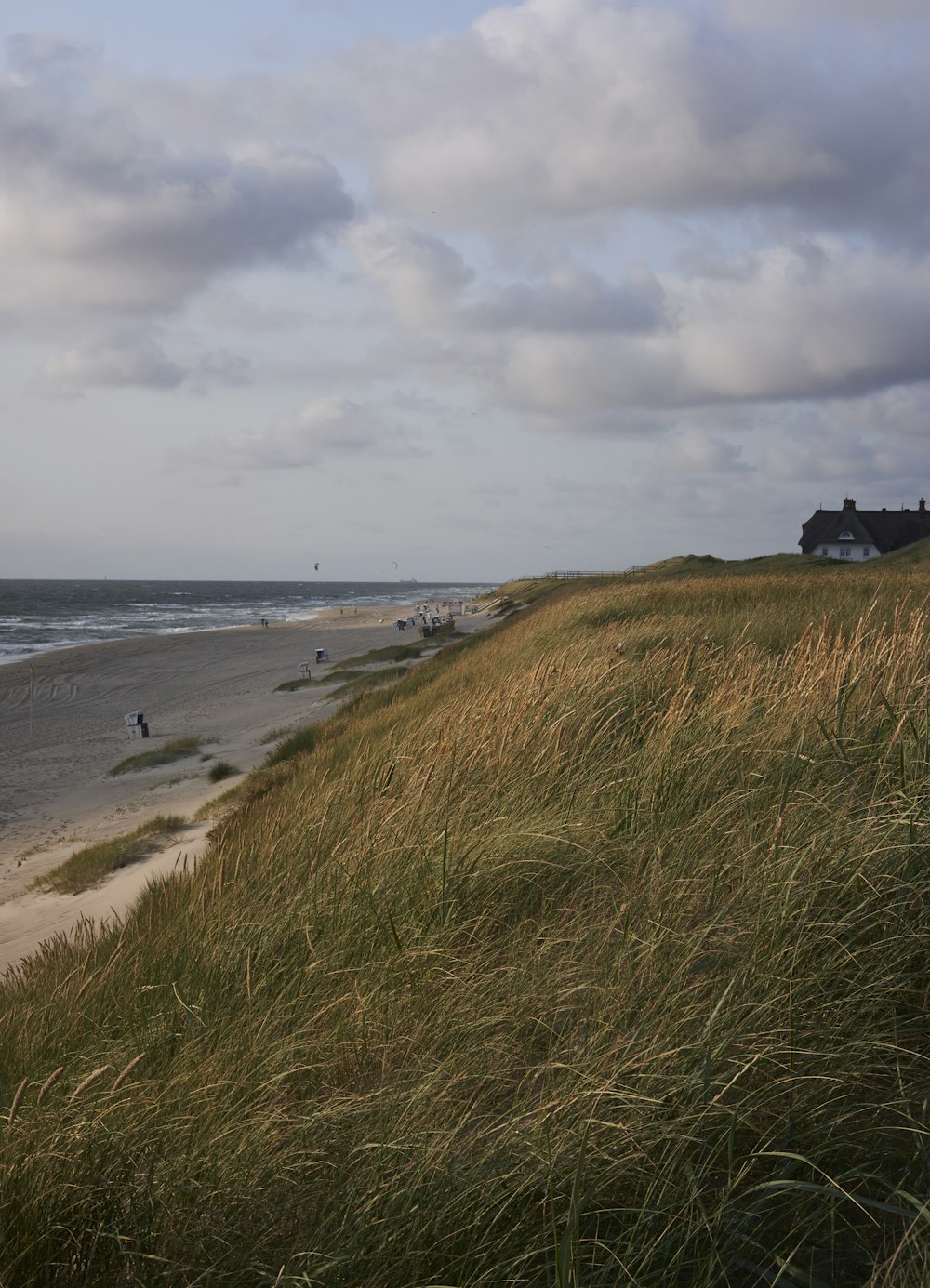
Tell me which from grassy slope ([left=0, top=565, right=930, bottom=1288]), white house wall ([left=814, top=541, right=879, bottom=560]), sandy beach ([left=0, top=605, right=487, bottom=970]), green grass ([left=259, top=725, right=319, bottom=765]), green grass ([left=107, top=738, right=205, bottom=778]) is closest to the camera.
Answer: grassy slope ([left=0, top=565, right=930, bottom=1288])

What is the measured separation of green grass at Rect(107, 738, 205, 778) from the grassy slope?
14123mm

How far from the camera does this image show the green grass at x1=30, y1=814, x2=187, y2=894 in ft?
32.1

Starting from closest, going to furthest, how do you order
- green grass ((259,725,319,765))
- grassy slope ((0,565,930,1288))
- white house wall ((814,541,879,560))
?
1. grassy slope ((0,565,930,1288))
2. green grass ((259,725,319,765))
3. white house wall ((814,541,879,560))

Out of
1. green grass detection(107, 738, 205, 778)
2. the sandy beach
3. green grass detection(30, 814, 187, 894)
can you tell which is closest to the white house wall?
the sandy beach

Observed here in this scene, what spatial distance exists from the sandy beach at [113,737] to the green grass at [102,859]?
0.25 meters

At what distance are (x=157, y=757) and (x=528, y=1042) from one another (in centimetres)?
1754

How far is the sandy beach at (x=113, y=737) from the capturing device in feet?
31.7

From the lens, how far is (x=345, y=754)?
8.83 meters

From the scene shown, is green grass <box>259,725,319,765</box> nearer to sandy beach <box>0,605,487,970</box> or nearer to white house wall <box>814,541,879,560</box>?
sandy beach <box>0,605,487,970</box>

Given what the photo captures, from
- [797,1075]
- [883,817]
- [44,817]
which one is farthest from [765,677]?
[44,817]

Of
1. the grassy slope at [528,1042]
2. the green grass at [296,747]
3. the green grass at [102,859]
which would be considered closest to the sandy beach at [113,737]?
the green grass at [102,859]

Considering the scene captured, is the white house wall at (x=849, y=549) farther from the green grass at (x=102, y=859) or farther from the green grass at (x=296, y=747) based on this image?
the green grass at (x=102, y=859)

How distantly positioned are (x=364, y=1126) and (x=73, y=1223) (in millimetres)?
748

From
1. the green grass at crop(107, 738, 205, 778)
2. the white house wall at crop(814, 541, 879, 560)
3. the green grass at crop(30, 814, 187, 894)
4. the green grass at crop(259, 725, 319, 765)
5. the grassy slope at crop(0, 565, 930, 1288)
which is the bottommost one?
the green grass at crop(107, 738, 205, 778)
